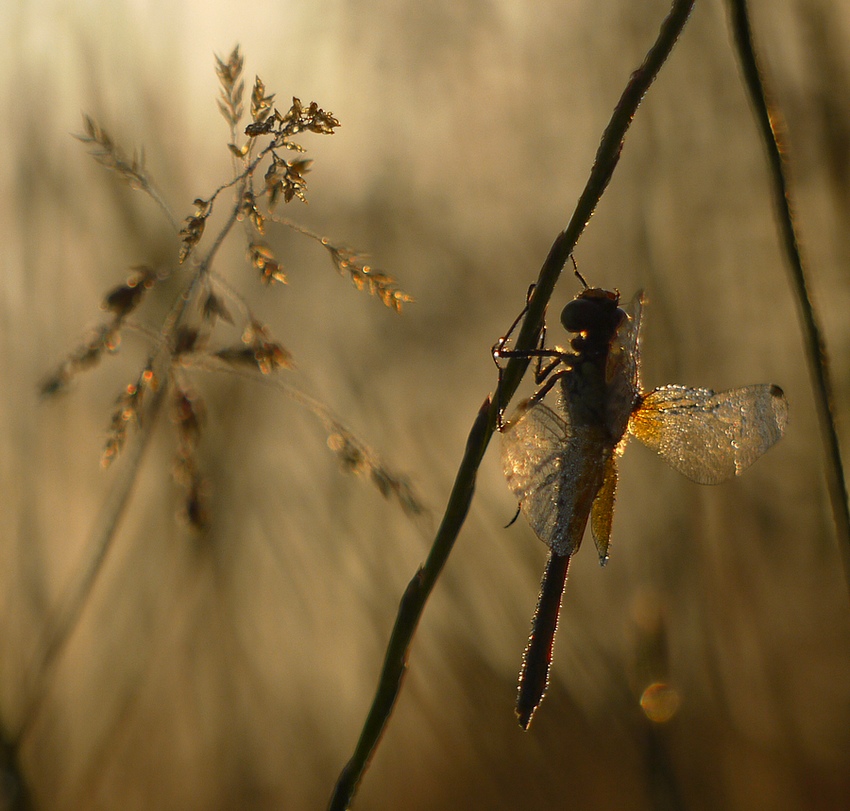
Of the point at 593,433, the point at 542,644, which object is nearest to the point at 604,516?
the point at 593,433

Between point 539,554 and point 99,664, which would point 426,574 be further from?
point 99,664

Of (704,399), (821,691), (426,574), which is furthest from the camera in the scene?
(821,691)

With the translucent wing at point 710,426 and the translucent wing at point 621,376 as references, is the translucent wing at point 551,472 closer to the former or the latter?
the translucent wing at point 621,376

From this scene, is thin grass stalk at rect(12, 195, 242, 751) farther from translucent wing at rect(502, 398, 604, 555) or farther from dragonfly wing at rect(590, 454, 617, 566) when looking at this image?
dragonfly wing at rect(590, 454, 617, 566)

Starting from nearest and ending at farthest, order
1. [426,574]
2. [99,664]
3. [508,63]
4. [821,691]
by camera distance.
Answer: [426,574], [99,664], [508,63], [821,691]

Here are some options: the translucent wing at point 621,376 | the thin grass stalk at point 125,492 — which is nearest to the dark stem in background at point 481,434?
the thin grass stalk at point 125,492

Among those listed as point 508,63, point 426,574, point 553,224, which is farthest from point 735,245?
point 426,574

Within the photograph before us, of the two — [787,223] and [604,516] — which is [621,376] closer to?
[604,516]
